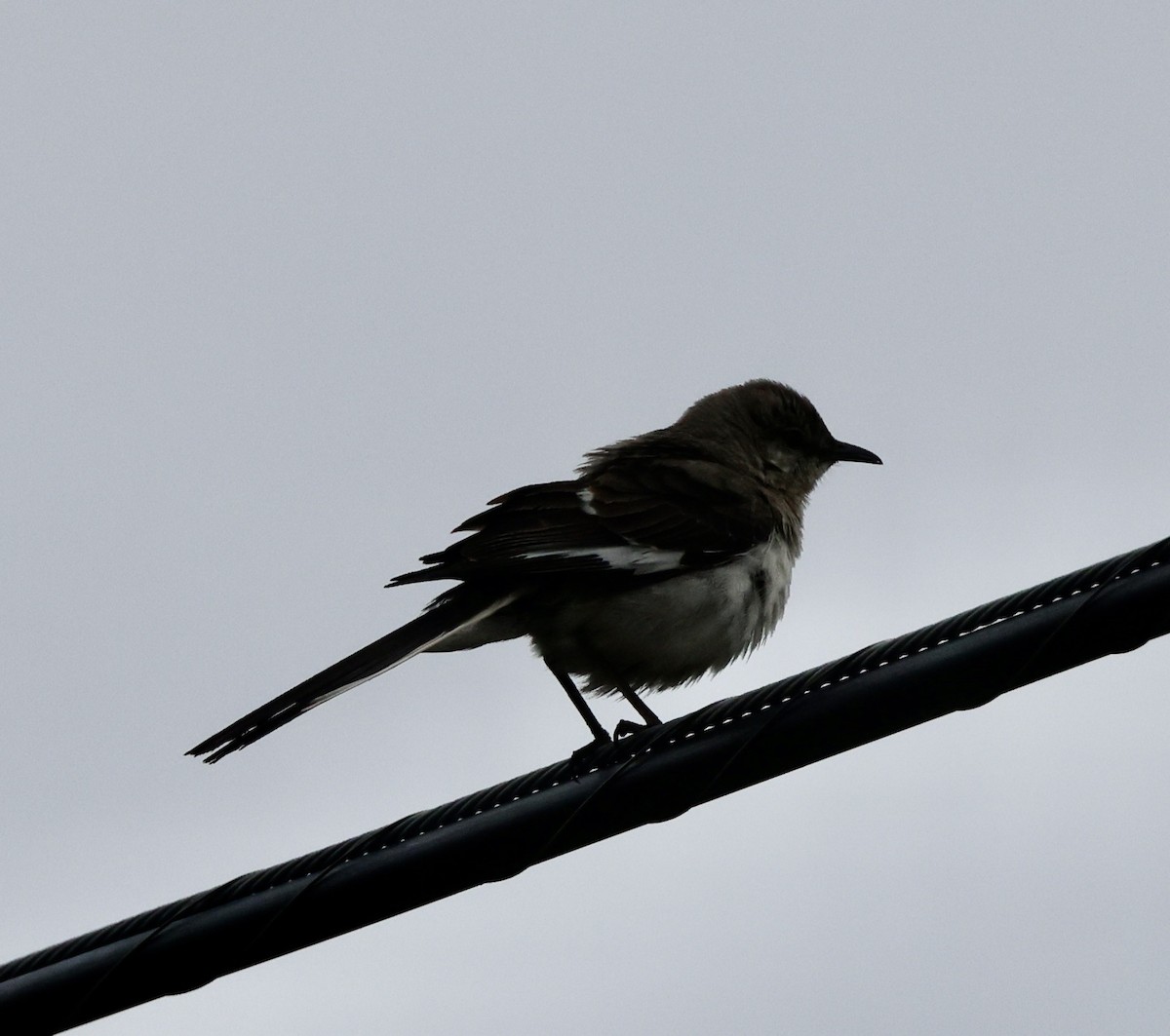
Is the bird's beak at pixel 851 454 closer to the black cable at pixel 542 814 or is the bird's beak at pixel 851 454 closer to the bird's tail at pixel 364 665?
the bird's tail at pixel 364 665

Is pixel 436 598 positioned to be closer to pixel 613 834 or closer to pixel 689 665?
pixel 689 665

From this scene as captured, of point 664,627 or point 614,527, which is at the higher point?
point 614,527

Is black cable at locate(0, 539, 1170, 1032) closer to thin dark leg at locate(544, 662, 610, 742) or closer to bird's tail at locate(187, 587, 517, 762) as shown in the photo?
bird's tail at locate(187, 587, 517, 762)

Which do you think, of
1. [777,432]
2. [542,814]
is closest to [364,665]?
[542,814]

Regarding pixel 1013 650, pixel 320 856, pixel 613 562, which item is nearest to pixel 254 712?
pixel 320 856

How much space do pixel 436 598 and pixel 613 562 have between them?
0.79 meters

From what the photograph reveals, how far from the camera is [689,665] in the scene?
676cm

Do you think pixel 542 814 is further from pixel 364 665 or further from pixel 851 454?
pixel 851 454

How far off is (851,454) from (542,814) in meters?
4.96

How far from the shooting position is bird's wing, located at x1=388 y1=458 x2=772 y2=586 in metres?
6.23

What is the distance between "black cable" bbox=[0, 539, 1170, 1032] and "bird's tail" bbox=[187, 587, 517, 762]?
74 cm

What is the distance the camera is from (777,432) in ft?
28.5

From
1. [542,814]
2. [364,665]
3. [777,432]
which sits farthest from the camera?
[777,432]

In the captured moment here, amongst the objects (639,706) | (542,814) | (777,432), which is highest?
(777,432)
